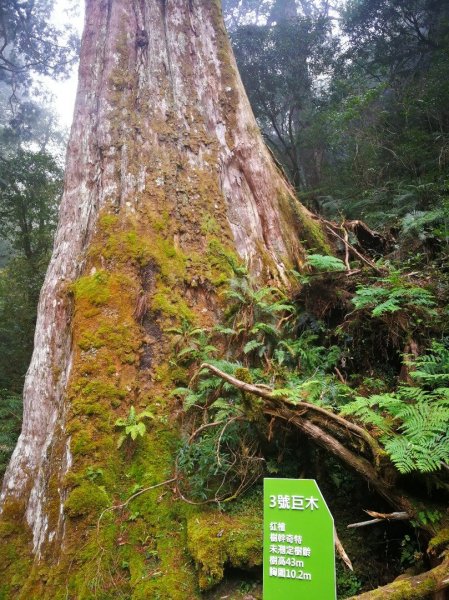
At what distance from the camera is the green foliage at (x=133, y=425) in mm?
4113

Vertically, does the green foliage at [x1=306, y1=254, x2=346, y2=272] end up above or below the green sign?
above

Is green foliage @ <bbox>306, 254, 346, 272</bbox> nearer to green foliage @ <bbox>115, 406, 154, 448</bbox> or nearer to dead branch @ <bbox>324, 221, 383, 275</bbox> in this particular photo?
dead branch @ <bbox>324, 221, 383, 275</bbox>

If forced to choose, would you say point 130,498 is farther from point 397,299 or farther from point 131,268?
point 397,299

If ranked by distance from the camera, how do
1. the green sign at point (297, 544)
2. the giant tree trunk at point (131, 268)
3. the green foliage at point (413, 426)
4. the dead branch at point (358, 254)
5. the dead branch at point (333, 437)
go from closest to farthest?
the green sign at point (297, 544) < the green foliage at point (413, 426) < the dead branch at point (333, 437) < the giant tree trunk at point (131, 268) < the dead branch at point (358, 254)

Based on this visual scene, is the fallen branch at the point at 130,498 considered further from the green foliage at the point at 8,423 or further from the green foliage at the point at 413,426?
the green foliage at the point at 8,423

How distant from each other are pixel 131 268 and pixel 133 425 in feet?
6.60

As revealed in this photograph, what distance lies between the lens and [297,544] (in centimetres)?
229

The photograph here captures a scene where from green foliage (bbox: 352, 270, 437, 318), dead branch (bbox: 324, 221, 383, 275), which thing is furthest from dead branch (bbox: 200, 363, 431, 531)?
dead branch (bbox: 324, 221, 383, 275)

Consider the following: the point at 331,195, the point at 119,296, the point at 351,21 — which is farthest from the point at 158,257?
the point at 351,21

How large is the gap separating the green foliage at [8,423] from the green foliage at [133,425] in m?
4.14

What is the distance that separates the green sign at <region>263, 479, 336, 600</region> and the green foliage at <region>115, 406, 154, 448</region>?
1992 millimetres

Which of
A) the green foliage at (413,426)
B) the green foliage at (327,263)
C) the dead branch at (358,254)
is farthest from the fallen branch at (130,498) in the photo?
the dead branch at (358,254)

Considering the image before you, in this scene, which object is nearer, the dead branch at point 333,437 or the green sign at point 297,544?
the green sign at point 297,544

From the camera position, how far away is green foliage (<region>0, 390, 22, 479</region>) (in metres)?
7.29
